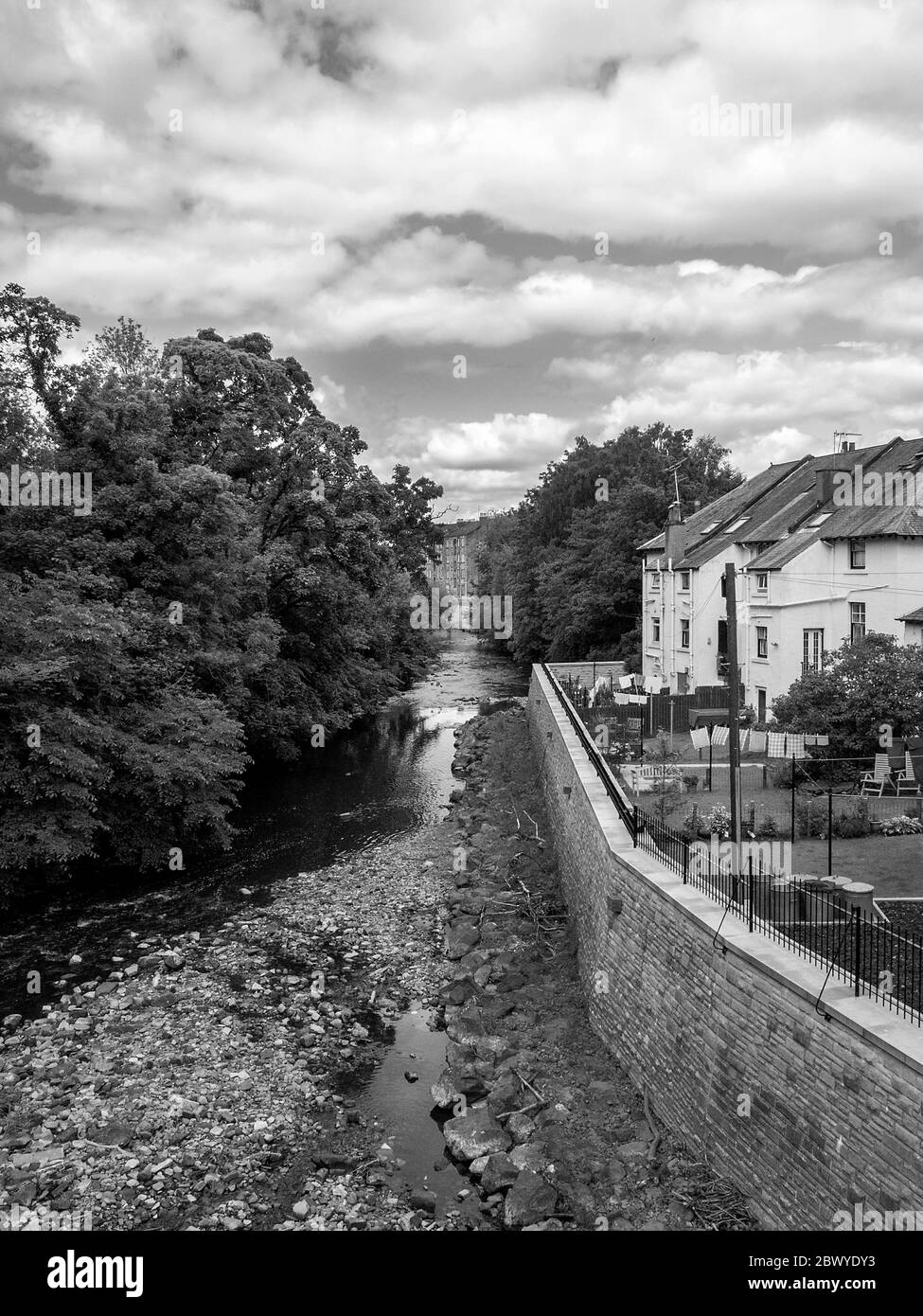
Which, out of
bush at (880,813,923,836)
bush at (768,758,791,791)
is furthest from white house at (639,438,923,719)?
bush at (880,813,923,836)

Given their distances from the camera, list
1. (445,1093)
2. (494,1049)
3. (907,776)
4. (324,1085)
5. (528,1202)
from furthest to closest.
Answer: (907,776)
(494,1049)
(324,1085)
(445,1093)
(528,1202)

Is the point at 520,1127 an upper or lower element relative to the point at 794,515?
Result: lower

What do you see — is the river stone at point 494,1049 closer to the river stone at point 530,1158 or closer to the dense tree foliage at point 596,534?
the river stone at point 530,1158

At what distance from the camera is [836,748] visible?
66.6 ft

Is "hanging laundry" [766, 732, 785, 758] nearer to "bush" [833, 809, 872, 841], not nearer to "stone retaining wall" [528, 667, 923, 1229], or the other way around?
"bush" [833, 809, 872, 841]

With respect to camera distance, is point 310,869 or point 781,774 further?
point 310,869

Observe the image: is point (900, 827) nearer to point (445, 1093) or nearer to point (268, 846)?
point (445, 1093)

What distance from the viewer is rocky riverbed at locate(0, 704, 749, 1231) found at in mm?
10062

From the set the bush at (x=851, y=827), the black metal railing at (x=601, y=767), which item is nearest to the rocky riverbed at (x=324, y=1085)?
the black metal railing at (x=601, y=767)

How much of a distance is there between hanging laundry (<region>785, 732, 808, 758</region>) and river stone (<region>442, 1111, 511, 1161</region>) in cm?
1233

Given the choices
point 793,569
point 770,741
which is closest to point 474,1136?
point 770,741

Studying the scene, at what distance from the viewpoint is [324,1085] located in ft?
42.7

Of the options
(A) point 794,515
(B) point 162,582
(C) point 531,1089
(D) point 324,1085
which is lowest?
(D) point 324,1085

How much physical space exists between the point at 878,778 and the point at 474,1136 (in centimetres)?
1179
